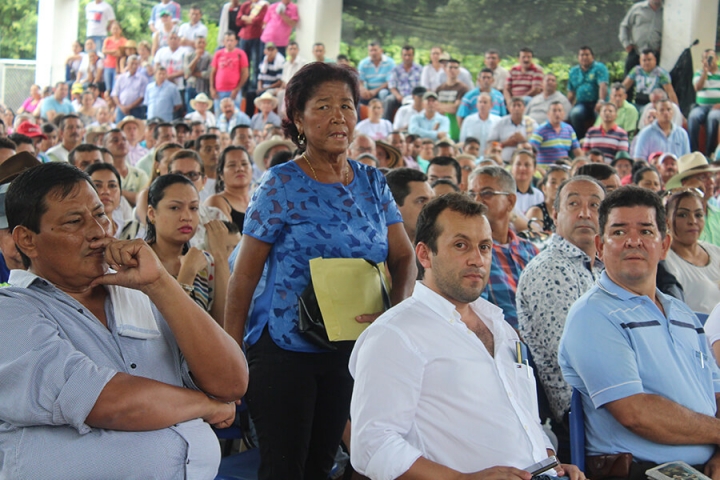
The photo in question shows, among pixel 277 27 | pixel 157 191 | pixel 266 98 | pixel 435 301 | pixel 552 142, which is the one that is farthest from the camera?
pixel 277 27

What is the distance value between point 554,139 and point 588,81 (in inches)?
80.4

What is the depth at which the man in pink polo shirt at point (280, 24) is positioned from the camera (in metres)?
14.2

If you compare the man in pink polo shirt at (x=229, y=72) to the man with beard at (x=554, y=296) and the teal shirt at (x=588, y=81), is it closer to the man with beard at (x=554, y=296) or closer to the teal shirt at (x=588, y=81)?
the teal shirt at (x=588, y=81)

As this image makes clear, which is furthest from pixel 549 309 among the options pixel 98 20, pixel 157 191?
pixel 98 20

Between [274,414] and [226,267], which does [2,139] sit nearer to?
[226,267]

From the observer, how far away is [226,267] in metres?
3.72

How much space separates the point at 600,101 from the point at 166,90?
703 cm

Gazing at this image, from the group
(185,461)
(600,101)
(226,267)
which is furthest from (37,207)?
(600,101)

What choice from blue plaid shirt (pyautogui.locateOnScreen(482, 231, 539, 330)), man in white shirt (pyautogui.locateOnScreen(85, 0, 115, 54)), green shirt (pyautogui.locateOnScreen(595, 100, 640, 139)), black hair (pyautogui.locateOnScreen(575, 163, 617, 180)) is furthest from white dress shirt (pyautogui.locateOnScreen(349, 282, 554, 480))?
man in white shirt (pyautogui.locateOnScreen(85, 0, 115, 54))

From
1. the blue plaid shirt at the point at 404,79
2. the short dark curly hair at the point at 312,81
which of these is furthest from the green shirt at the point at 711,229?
the blue plaid shirt at the point at 404,79

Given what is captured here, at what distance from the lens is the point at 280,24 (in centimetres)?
1424

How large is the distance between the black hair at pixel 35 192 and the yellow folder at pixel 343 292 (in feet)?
2.61

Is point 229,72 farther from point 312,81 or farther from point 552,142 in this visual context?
point 312,81

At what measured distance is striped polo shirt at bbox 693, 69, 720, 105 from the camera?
11.4m
